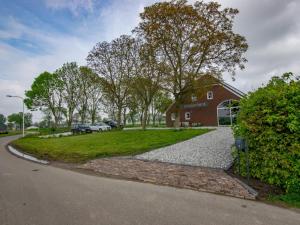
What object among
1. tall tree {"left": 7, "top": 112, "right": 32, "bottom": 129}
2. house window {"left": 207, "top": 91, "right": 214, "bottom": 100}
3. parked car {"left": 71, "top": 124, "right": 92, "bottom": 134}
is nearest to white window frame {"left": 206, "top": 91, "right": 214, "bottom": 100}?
house window {"left": 207, "top": 91, "right": 214, "bottom": 100}

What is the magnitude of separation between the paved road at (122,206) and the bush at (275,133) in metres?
1.42

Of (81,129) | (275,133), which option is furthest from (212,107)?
(275,133)

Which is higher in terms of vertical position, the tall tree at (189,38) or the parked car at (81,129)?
the tall tree at (189,38)

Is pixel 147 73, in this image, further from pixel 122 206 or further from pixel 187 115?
pixel 122 206

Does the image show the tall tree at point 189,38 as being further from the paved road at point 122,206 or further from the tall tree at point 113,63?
the paved road at point 122,206

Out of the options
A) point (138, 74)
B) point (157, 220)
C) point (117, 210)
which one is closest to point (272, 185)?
point (157, 220)

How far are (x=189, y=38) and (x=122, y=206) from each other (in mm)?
18874

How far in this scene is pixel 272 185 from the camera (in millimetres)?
5816

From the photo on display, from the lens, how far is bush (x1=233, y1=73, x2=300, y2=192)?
550cm

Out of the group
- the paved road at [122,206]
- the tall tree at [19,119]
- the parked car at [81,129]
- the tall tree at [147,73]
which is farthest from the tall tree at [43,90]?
the tall tree at [19,119]

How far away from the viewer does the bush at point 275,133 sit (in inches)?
216

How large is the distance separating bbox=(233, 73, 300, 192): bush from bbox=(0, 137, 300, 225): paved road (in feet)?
4.65

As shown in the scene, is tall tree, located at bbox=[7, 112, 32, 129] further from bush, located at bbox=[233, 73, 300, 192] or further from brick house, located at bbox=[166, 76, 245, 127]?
bush, located at bbox=[233, 73, 300, 192]

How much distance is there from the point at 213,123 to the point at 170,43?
14747mm
